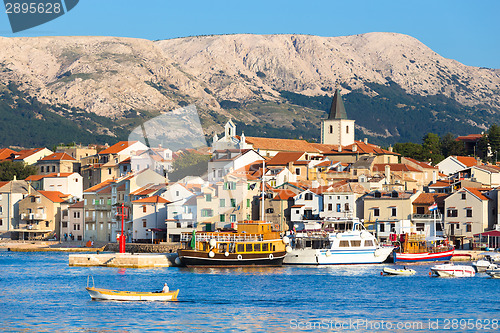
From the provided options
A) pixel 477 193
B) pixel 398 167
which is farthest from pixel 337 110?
pixel 477 193

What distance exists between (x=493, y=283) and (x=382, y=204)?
26.8 metres

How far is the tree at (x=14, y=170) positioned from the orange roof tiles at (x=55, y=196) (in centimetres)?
1423

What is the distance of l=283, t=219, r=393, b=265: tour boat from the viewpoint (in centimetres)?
6469

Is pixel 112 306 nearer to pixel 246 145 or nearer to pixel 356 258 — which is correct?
pixel 356 258

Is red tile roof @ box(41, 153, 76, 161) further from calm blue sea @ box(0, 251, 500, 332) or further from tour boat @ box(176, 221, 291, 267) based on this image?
tour boat @ box(176, 221, 291, 267)

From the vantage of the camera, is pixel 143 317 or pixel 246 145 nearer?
pixel 143 317

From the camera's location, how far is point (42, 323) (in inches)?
1435

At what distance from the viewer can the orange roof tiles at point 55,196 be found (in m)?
102

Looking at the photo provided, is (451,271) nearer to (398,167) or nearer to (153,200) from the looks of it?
(153,200)

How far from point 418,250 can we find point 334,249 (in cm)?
826

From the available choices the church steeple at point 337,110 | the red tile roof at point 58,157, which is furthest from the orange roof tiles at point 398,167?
the red tile roof at point 58,157

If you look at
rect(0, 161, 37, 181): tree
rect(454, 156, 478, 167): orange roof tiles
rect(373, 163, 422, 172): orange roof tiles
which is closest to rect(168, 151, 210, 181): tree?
rect(373, 163, 422, 172): orange roof tiles

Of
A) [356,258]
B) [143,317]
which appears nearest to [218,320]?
[143,317]

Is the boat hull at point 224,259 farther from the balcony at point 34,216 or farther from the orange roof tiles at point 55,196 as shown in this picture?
the orange roof tiles at point 55,196
